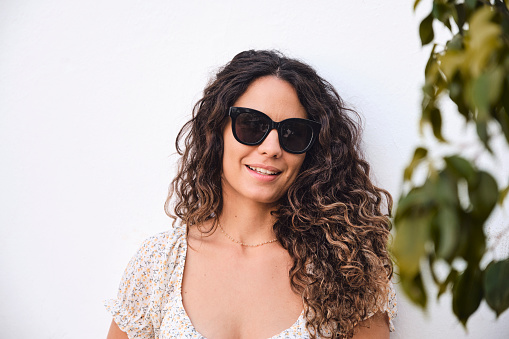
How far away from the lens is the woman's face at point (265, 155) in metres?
1.98

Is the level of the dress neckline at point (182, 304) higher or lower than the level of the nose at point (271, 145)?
lower

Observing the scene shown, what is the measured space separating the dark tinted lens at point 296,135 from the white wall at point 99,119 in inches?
17.7

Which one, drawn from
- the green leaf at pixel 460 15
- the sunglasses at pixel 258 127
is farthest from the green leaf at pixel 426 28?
the sunglasses at pixel 258 127

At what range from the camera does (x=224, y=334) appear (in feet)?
6.46

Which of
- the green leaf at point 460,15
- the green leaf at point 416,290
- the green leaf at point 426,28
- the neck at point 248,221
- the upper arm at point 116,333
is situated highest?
the green leaf at point 460,15

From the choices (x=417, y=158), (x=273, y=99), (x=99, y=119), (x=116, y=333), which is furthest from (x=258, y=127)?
(x=417, y=158)

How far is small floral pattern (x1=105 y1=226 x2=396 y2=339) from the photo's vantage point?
2107 millimetres

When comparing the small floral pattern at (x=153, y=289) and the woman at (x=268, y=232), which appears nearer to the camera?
the woman at (x=268, y=232)

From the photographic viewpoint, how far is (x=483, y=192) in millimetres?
600

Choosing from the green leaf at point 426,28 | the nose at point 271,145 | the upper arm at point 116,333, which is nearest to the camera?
the green leaf at point 426,28

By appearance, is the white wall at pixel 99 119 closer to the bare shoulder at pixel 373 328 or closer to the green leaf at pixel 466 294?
the bare shoulder at pixel 373 328

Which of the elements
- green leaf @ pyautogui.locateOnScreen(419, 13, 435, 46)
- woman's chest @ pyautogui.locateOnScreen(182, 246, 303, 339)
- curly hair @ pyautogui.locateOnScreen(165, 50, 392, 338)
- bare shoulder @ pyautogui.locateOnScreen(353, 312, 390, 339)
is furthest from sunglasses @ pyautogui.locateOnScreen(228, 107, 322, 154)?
green leaf @ pyautogui.locateOnScreen(419, 13, 435, 46)

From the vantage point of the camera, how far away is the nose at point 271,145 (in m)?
1.95

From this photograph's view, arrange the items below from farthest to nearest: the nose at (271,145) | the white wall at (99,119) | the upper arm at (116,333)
A: the white wall at (99,119), the upper arm at (116,333), the nose at (271,145)
